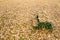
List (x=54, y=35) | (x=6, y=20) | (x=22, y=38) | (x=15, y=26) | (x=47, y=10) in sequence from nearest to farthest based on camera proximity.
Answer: (x=22, y=38) → (x=54, y=35) → (x=15, y=26) → (x=6, y=20) → (x=47, y=10)

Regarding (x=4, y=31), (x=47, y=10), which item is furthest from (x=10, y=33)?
(x=47, y=10)

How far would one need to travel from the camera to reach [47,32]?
10969 mm

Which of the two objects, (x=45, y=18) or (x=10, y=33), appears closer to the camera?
(x=10, y=33)

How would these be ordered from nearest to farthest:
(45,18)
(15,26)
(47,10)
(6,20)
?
(15,26), (6,20), (45,18), (47,10)

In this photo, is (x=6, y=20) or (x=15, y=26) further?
(x=6, y=20)

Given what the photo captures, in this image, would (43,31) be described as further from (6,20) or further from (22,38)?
(6,20)

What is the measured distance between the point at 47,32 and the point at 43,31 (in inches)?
13.1

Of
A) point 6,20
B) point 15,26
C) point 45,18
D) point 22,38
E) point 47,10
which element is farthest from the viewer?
point 47,10

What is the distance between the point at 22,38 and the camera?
10055 mm

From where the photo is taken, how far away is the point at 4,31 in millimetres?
11070

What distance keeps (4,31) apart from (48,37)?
11.7 feet

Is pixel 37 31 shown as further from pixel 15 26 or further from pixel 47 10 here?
pixel 47 10

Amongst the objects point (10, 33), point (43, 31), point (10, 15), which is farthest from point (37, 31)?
point (10, 15)

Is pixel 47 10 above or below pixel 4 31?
below
